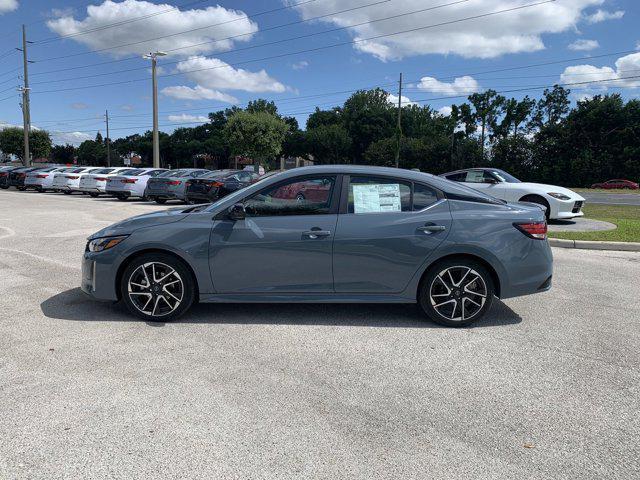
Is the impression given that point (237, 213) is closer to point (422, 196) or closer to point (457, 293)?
point (422, 196)

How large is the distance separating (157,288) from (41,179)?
89.8 ft

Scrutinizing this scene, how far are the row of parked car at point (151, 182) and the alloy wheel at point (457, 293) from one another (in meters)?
10.4

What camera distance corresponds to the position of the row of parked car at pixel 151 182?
17.5 meters

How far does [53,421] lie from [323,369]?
1.82 meters

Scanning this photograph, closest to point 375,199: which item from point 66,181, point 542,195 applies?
point 542,195

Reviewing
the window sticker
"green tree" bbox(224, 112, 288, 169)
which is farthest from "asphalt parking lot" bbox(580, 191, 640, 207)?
"green tree" bbox(224, 112, 288, 169)

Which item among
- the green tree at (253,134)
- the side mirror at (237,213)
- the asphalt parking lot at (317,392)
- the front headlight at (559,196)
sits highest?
the green tree at (253,134)

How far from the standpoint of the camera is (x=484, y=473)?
249 centimetres

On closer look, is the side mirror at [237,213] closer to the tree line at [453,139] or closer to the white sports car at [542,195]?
the white sports car at [542,195]

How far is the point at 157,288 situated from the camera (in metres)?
4.65

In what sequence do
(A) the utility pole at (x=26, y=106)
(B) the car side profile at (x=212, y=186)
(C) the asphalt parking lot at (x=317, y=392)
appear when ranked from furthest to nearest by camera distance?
(A) the utility pole at (x=26, y=106)
(B) the car side profile at (x=212, y=186)
(C) the asphalt parking lot at (x=317, y=392)

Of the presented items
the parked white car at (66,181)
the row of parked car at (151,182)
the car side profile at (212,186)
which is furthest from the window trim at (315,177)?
the parked white car at (66,181)

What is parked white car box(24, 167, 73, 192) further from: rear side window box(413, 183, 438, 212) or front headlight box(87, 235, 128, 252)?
rear side window box(413, 183, 438, 212)

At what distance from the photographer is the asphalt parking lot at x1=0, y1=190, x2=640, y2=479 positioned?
2.57 metres
